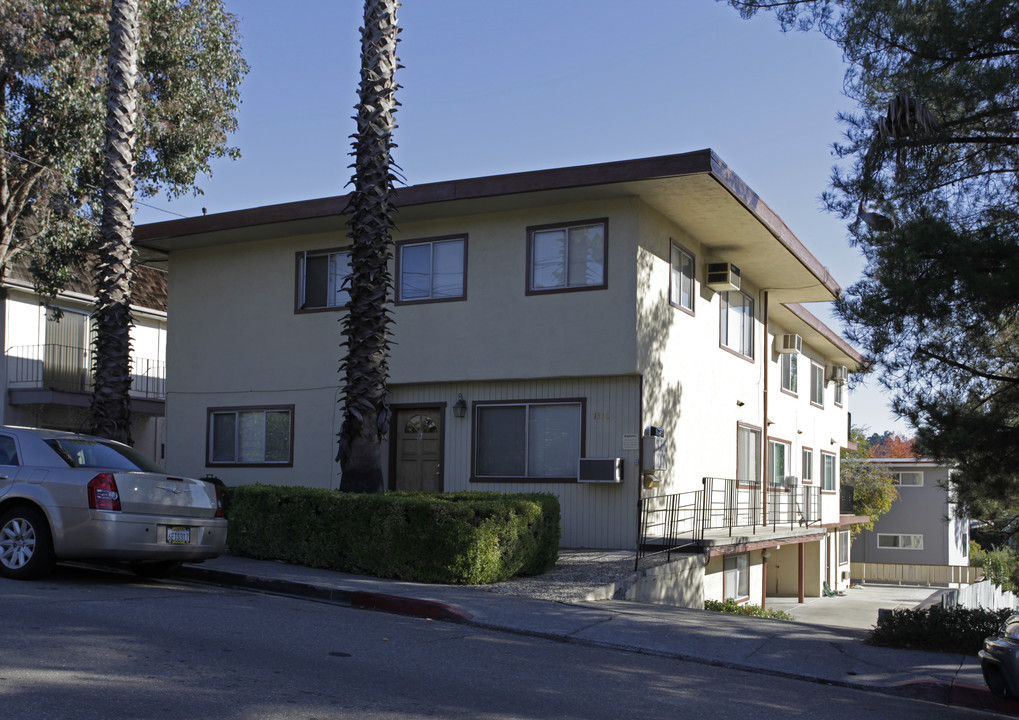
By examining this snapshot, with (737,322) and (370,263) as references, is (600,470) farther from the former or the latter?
(737,322)

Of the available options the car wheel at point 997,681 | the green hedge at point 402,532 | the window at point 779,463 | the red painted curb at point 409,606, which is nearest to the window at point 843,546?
the window at point 779,463

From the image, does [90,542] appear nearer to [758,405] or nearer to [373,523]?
[373,523]

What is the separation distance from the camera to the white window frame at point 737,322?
65.0 ft

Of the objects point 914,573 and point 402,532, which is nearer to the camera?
point 402,532

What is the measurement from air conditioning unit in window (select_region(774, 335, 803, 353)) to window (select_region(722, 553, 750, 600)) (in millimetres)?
6058

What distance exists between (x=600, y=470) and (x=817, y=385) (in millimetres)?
16146

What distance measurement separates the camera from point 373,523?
40.8 ft

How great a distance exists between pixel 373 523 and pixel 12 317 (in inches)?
657

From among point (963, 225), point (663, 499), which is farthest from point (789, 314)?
point (963, 225)

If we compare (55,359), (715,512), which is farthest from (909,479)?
(55,359)

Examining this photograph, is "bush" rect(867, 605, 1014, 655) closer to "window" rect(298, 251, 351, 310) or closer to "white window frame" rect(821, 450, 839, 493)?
"window" rect(298, 251, 351, 310)

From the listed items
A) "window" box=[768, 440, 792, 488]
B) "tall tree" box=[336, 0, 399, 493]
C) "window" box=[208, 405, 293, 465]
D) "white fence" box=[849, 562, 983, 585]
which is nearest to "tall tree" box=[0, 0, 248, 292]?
"window" box=[208, 405, 293, 465]

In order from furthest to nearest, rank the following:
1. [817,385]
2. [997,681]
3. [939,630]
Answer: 1. [817,385]
2. [939,630]
3. [997,681]

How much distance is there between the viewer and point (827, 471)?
30.6 metres
